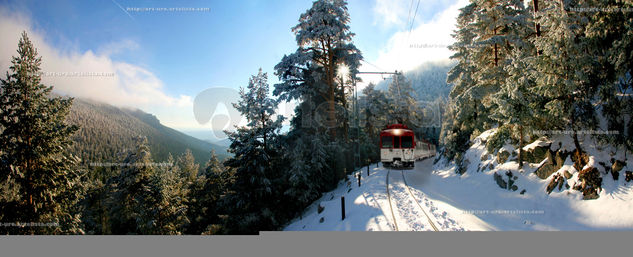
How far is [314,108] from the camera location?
1512 centimetres

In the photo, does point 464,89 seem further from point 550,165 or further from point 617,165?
point 617,165

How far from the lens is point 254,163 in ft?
43.4

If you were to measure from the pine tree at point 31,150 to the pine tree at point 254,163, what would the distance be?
23.8 ft

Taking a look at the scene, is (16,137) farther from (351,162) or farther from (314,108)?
(351,162)

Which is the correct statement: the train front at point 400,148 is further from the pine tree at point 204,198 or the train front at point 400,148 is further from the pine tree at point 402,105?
the pine tree at point 204,198

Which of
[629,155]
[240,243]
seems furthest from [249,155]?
[629,155]

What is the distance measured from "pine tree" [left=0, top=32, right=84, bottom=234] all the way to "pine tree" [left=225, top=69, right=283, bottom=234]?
7.26m

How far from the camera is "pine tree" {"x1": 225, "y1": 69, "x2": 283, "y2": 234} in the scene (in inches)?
516

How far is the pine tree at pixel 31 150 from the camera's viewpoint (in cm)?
614

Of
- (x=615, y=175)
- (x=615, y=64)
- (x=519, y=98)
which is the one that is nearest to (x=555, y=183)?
(x=615, y=175)

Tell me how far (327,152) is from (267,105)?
5722mm

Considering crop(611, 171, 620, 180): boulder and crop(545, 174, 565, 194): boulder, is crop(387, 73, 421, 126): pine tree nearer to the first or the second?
crop(545, 174, 565, 194): boulder

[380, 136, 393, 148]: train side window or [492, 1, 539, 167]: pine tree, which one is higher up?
[492, 1, 539, 167]: pine tree

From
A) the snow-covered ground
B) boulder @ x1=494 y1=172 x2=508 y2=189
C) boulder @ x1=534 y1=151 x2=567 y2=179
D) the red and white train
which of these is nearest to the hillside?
the red and white train
